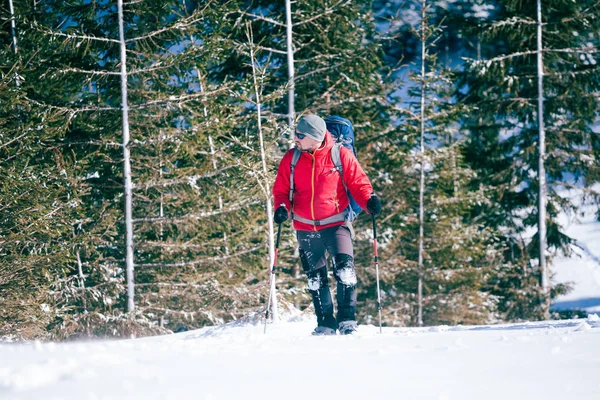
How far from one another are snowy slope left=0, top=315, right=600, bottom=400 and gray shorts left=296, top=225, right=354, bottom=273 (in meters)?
1.69

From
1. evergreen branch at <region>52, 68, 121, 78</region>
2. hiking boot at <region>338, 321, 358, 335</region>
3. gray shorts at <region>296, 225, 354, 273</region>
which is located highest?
evergreen branch at <region>52, 68, 121, 78</region>

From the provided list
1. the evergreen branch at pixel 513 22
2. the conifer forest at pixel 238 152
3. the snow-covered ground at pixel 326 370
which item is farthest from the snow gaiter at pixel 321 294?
the evergreen branch at pixel 513 22

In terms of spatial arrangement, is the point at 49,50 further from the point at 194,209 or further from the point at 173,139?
the point at 194,209

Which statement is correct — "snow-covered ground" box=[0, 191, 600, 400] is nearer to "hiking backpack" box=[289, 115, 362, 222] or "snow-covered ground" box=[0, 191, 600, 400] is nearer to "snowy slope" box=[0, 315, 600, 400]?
"snowy slope" box=[0, 315, 600, 400]

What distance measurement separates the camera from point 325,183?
602 cm

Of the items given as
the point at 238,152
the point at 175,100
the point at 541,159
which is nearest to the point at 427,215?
the point at 541,159

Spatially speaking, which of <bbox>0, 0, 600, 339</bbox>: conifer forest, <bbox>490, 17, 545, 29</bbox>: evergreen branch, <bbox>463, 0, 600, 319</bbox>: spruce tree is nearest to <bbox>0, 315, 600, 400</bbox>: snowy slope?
<bbox>0, 0, 600, 339</bbox>: conifer forest

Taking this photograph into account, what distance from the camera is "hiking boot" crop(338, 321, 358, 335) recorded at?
5938 mm

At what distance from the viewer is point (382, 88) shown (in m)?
16.5

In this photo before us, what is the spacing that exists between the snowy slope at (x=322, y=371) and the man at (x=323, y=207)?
1604mm

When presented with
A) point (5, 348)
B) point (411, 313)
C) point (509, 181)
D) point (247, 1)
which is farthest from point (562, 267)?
point (5, 348)

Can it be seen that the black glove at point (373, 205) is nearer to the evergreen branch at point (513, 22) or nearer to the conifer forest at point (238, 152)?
the conifer forest at point (238, 152)

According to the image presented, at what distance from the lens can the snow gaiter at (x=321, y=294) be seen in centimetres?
625

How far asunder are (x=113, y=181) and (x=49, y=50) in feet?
9.41
